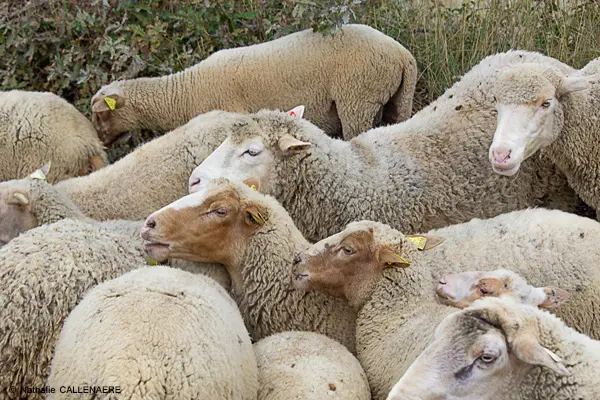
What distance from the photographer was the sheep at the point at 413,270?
12.9 ft

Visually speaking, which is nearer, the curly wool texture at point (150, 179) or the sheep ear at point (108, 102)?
the curly wool texture at point (150, 179)

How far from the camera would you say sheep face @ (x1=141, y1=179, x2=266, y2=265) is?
→ 4176mm

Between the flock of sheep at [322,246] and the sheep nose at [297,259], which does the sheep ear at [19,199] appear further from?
the sheep nose at [297,259]

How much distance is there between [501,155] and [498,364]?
1.75 m

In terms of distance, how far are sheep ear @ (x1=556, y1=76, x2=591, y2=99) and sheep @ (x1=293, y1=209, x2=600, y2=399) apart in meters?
0.82

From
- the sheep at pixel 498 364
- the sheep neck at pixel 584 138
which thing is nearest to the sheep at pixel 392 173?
the sheep neck at pixel 584 138

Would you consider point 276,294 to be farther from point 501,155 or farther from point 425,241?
point 501,155

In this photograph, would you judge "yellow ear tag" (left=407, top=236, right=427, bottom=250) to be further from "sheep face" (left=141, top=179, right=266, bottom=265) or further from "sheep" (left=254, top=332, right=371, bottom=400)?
"sheep face" (left=141, top=179, right=266, bottom=265)

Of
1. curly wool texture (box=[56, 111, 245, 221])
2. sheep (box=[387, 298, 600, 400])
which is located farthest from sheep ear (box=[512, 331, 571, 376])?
curly wool texture (box=[56, 111, 245, 221])

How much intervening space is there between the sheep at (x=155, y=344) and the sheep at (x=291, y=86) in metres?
2.78

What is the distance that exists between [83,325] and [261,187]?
1639mm

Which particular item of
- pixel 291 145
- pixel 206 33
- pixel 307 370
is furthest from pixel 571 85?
pixel 206 33

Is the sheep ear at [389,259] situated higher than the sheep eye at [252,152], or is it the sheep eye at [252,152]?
the sheep eye at [252,152]

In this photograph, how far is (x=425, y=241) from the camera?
4.20 metres
